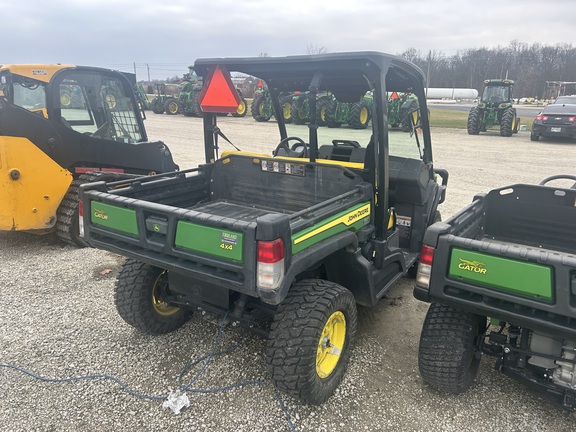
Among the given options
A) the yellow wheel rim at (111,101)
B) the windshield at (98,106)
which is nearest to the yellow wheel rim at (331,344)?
the windshield at (98,106)

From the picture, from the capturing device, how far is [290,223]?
257 cm

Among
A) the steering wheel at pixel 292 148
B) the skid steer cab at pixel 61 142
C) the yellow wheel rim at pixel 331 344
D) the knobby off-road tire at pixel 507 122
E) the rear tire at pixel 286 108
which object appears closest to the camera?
the yellow wheel rim at pixel 331 344

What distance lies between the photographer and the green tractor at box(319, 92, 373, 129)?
11.8 feet

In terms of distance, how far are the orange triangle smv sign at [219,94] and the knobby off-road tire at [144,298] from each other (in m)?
1.42

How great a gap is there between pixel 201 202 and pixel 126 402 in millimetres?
1847

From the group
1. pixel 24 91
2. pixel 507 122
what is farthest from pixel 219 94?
pixel 507 122

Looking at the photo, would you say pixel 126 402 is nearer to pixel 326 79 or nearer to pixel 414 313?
pixel 414 313

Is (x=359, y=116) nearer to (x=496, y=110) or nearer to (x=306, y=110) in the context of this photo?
(x=306, y=110)

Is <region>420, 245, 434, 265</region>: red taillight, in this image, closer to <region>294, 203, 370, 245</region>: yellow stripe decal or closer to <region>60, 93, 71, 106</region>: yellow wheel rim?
<region>294, 203, 370, 245</region>: yellow stripe decal

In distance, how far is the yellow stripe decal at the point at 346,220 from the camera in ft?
8.71

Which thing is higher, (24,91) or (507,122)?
(24,91)

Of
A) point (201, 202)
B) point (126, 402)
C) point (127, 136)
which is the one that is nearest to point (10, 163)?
point (127, 136)

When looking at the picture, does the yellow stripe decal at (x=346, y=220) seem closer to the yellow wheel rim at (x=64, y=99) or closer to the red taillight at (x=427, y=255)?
the red taillight at (x=427, y=255)

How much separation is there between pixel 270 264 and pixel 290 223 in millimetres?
326
